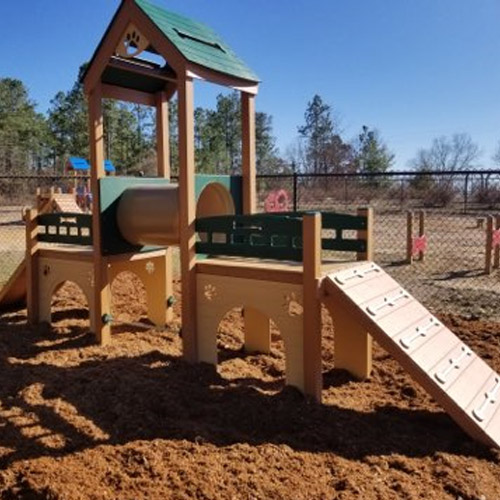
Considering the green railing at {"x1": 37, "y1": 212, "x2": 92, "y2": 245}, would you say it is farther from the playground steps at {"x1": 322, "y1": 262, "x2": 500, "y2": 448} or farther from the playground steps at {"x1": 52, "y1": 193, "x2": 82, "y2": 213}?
the playground steps at {"x1": 52, "y1": 193, "x2": 82, "y2": 213}

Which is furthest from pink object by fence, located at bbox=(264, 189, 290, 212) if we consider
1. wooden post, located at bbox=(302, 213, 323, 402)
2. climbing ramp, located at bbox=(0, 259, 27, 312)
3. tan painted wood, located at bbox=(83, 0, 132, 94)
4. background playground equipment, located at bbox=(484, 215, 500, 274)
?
wooden post, located at bbox=(302, 213, 323, 402)

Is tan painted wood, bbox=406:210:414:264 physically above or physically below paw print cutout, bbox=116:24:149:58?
below

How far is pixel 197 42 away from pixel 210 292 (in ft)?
8.11

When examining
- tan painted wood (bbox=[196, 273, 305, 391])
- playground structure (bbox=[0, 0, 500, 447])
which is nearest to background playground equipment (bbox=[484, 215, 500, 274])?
playground structure (bbox=[0, 0, 500, 447])

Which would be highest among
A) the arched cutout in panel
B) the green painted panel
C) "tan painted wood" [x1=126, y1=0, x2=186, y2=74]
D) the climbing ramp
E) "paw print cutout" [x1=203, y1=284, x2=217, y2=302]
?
"tan painted wood" [x1=126, y1=0, x2=186, y2=74]

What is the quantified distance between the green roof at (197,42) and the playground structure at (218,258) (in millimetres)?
21

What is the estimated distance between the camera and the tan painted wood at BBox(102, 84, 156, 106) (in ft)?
19.0

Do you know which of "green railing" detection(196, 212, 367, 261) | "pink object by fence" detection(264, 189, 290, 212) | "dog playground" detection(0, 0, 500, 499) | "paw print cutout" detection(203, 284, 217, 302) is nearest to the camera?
"dog playground" detection(0, 0, 500, 499)

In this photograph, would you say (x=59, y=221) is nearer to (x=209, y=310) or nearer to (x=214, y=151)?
(x=209, y=310)

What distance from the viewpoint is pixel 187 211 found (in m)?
4.88

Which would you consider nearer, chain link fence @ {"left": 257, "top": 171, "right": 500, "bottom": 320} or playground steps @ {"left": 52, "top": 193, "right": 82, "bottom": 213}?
chain link fence @ {"left": 257, "top": 171, "right": 500, "bottom": 320}

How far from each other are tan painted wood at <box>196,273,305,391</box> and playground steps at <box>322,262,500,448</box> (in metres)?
0.33

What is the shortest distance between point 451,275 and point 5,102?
4726 centimetres

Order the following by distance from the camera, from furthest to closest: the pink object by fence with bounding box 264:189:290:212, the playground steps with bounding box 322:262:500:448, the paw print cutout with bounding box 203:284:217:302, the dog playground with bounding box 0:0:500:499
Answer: the pink object by fence with bounding box 264:189:290:212 → the paw print cutout with bounding box 203:284:217:302 → the playground steps with bounding box 322:262:500:448 → the dog playground with bounding box 0:0:500:499
